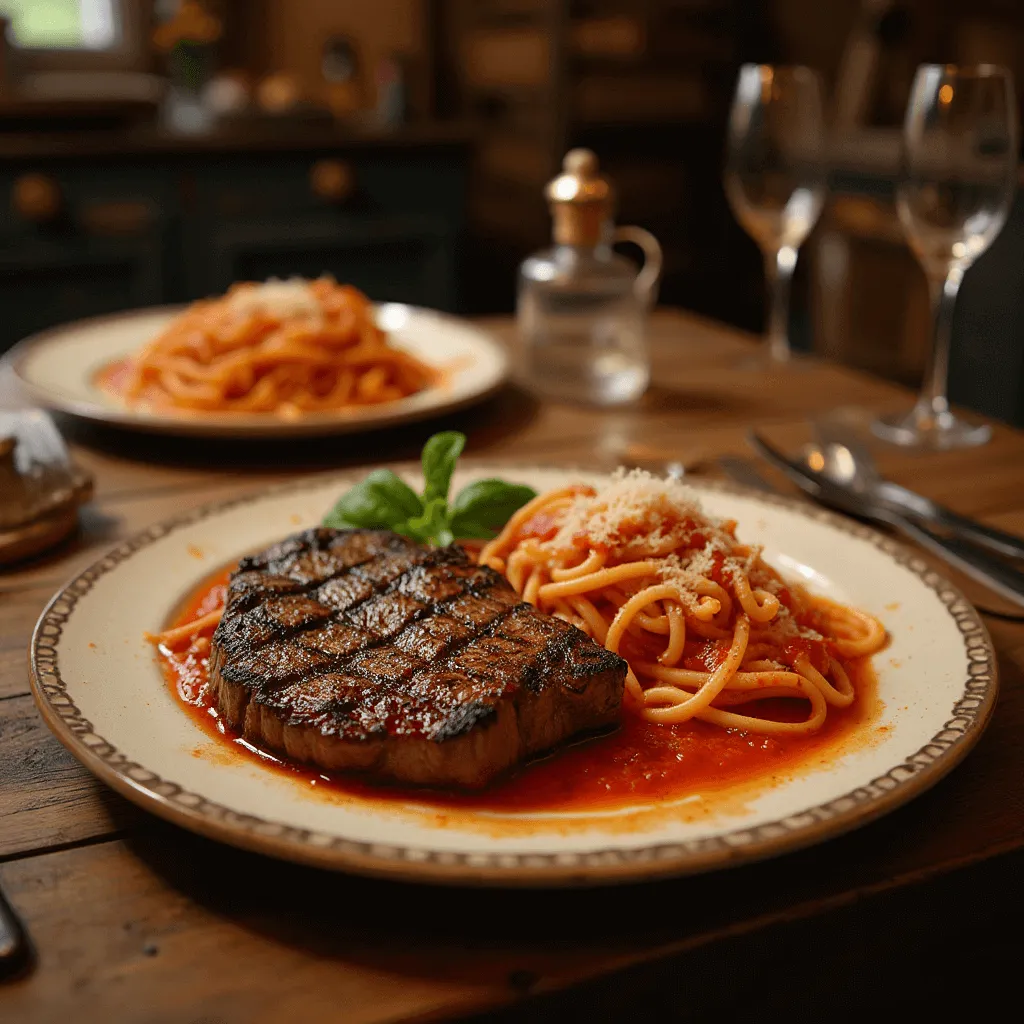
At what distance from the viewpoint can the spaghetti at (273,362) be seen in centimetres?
211

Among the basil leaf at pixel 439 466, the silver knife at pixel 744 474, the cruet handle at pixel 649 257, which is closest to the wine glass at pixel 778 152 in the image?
the cruet handle at pixel 649 257

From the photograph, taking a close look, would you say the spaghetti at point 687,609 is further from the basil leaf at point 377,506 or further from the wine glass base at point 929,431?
the wine glass base at point 929,431

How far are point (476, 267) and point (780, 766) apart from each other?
20.9 ft

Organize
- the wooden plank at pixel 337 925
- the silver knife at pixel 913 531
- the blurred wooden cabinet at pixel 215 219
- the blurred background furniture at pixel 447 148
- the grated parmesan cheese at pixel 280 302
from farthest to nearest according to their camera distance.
A: 1. the blurred background furniture at pixel 447 148
2. the blurred wooden cabinet at pixel 215 219
3. the grated parmesan cheese at pixel 280 302
4. the silver knife at pixel 913 531
5. the wooden plank at pixel 337 925

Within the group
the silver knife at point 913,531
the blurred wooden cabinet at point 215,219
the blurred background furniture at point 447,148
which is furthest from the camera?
the blurred background furniture at point 447,148

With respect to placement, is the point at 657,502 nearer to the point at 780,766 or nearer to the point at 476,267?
the point at 780,766

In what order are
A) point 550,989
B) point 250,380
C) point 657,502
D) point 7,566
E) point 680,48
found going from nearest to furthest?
Answer: point 550,989 → point 657,502 → point 7,566 → point 250,380 → point 680,48

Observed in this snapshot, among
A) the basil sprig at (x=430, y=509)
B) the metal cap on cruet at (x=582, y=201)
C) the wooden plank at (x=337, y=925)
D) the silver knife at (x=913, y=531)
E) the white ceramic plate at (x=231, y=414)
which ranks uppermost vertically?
the metal cap on cruet at (x=582, y=201)

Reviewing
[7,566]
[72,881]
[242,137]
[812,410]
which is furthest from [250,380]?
[242,137]

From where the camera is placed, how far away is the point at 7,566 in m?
1.48

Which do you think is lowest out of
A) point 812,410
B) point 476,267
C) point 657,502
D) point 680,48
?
point 476,267

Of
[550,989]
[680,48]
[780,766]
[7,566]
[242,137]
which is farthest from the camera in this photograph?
[680,48]

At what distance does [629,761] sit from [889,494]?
87cm

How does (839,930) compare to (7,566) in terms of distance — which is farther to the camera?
(7,566)
